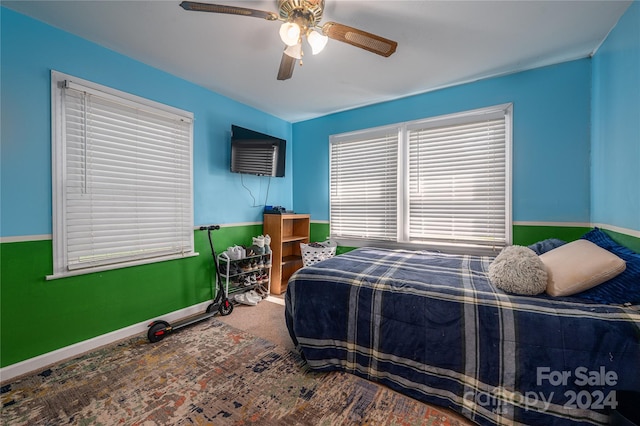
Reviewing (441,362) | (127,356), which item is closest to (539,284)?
(441,362)

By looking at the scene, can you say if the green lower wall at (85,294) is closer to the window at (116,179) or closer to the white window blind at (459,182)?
the window at (116,179)

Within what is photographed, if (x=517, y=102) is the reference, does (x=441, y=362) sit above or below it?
below

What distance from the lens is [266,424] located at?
4.53ft

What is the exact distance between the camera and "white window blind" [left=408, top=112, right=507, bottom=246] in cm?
262

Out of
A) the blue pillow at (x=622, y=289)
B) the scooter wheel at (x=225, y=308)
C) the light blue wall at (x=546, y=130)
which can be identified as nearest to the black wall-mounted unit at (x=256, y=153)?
the scooter wheel at (x=225, y=308)

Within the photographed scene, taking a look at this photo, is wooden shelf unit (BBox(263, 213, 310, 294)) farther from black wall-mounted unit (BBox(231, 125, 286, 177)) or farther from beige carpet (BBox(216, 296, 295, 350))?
black wall-mounted unit (BBox(231, 125, 286, 177))

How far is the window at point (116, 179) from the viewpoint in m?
1.96

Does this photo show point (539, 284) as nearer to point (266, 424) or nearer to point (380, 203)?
point (266, 424)

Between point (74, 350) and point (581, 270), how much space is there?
3.57m

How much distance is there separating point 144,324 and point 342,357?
1.95m

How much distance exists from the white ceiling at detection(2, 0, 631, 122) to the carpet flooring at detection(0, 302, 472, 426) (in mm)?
2543

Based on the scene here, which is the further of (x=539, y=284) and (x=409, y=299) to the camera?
(x=409, y=299)

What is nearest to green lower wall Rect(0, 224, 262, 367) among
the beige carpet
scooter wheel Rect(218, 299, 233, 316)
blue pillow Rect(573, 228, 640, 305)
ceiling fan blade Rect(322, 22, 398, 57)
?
scooter wheel Rect(218, 299, 233, 316)

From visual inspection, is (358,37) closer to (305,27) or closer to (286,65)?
(305,27)
